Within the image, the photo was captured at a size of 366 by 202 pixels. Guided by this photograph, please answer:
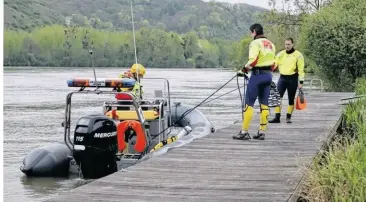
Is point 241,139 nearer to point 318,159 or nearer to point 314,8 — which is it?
point 318,159

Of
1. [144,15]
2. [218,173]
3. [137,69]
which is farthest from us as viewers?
[144,15]

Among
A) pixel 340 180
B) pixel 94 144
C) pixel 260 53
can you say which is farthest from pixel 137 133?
pixel 340 180

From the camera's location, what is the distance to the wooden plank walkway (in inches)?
251

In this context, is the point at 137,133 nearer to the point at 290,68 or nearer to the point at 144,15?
the point at 290,68

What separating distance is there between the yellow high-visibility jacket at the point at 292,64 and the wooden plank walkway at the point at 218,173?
5.80 ft

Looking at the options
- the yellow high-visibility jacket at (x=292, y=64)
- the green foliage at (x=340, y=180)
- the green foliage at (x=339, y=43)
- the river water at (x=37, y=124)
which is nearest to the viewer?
the green foliage at (x=340, y=180)

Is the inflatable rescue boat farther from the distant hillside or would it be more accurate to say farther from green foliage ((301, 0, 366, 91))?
the distant hillside

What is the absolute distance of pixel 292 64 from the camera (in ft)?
41.6

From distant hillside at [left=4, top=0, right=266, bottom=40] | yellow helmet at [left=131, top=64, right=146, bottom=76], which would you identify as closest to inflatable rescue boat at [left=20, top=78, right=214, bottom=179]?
yellow helmet at [left=131, top=64, right=146, bottom=76]

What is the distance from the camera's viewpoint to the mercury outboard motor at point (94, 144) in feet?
32.6

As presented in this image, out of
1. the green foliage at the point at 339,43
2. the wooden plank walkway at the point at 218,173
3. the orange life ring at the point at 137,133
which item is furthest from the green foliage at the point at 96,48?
the wooden plank walkway at the point at 218,173

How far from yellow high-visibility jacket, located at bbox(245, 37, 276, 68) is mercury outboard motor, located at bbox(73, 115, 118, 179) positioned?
2311 mm

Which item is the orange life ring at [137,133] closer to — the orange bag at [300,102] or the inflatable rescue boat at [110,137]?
the inflatable rescue boat at [110,137]

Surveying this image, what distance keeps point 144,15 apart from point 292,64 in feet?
448
